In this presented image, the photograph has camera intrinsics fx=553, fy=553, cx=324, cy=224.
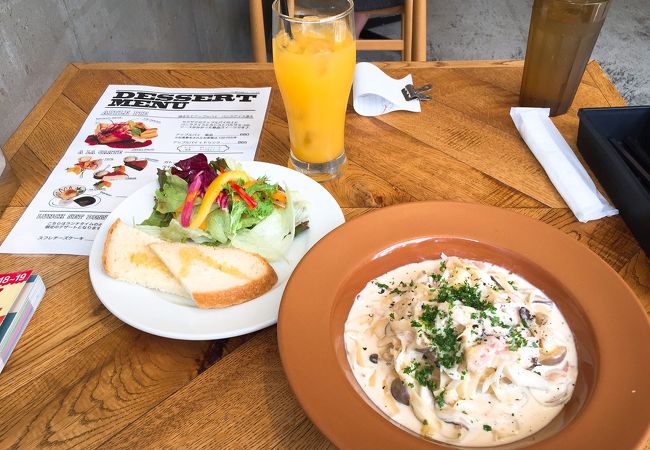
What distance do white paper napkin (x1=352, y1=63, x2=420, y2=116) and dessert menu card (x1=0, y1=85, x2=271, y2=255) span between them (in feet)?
0.83

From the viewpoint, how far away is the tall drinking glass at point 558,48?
4.17 feet

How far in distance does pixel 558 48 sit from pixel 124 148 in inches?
42.5

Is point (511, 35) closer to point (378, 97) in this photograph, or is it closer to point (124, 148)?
point (378, 97)

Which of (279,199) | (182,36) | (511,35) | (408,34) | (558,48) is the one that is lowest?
(511,35)

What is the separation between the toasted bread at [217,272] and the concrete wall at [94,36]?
0.79 metres

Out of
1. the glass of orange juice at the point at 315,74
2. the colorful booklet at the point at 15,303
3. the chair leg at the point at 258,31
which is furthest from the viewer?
the chair leg at the point at 258,31

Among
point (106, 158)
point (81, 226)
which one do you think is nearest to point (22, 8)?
point (106, 158)

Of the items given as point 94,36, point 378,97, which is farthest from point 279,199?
point 94,36

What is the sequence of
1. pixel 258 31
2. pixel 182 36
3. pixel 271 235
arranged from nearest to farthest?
pixel 271 235 → pixel 258 31 → pixel 182 36

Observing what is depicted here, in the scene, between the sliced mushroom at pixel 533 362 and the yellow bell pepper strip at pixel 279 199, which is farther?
the yellow bell pepper strip at pixel 279 199

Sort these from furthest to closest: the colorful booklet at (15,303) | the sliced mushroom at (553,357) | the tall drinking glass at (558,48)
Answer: the tall drinking glass at (558,48) < the colorful booklet at (15,303) < the sliced mushroom at (553,357)

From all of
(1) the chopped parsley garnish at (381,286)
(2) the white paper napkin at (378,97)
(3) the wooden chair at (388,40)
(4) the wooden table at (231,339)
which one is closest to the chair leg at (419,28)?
(3) the wooden chair at (388,40)

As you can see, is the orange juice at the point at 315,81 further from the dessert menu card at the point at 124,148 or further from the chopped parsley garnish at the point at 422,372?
the chopped parsley garnish at the point at 422,372

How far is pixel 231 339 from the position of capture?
2.94ft
